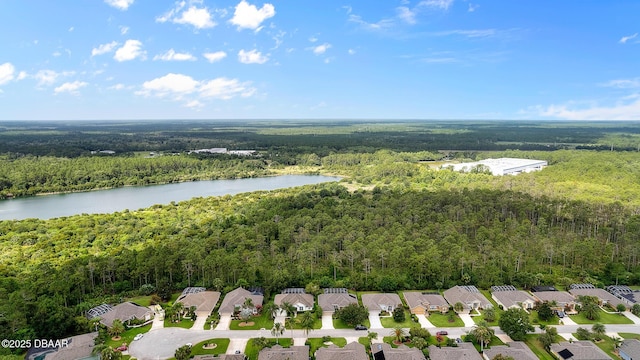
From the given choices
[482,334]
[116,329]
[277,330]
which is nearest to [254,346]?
[277,330]

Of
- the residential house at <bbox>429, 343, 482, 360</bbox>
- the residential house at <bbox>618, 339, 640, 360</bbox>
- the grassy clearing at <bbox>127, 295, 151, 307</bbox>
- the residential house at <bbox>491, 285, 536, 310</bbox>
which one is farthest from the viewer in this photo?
the grassy clearing at <bbox>127, 295, 151, 307</bbox>

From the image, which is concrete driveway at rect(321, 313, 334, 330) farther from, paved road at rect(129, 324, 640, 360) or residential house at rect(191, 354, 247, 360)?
residential house at rect(191, 354, 247, 360)

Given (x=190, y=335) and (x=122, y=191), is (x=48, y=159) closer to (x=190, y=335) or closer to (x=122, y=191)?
(x=122, y=191)

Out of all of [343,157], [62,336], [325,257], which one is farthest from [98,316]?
[343,157]

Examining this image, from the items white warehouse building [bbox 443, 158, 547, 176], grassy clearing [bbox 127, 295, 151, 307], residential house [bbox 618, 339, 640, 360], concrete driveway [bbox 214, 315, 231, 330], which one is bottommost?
concrete driveway [bbox 214, 315, 231, 330]

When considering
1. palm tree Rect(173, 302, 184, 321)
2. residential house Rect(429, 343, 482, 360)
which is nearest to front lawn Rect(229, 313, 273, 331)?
palm tree Rect(173, 302, 184, 321)

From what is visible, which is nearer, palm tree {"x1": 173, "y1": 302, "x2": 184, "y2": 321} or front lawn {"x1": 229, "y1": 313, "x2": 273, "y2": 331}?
front lawn {"x1": 229, "y1": 313, "x2": 273, "y2": 331}

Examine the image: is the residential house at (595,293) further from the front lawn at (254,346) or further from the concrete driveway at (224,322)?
the concrete driveway at (224,322)
